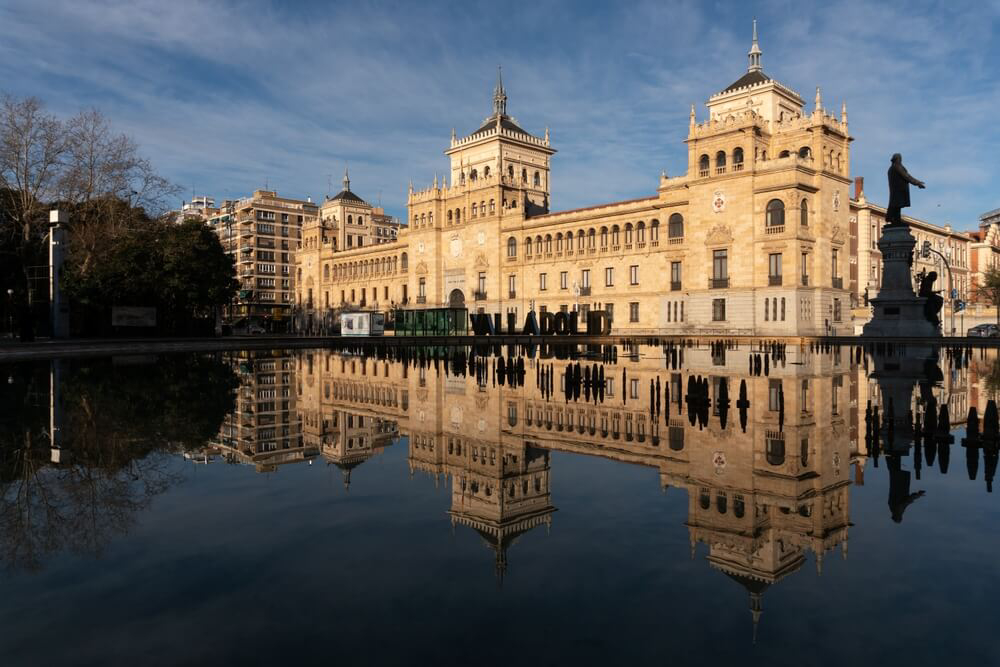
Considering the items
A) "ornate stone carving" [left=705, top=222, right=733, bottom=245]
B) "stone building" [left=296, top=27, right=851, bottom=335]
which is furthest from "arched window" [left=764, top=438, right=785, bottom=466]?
"ornate stone carving" [left=705, top=222, right=733, bottom=245]

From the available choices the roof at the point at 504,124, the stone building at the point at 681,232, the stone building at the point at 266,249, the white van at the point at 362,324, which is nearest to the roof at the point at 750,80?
the stone building at the point at 681,232

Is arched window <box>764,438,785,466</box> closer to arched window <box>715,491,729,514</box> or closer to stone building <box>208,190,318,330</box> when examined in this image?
arched window <box>715,491,729,514</box>

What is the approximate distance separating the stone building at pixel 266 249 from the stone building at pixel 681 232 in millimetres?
36296

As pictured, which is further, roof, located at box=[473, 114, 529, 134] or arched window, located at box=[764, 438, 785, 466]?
roof, located at box=[473, 114, 529, 134]

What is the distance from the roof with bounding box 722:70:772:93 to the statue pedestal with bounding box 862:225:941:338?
2172cm

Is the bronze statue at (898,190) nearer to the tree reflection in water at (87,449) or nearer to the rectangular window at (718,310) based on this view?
the rectangular window at (718,310)

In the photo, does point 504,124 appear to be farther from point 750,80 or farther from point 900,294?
point 900,294

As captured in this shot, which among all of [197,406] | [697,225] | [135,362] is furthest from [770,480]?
[697,225]

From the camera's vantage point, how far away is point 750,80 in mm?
54812

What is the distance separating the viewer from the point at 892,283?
3809cm

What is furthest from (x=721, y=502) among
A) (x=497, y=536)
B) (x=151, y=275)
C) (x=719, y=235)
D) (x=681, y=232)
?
(x=681, y=232)

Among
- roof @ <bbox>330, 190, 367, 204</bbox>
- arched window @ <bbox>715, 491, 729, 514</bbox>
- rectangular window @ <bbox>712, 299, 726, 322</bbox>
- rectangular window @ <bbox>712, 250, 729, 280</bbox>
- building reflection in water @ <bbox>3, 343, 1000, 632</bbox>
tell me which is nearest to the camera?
building reflection in water @ <bbox>3, 343, 1000, 632</bbox>

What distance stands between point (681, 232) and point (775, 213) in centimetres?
775

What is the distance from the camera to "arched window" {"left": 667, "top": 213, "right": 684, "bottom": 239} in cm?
5325
